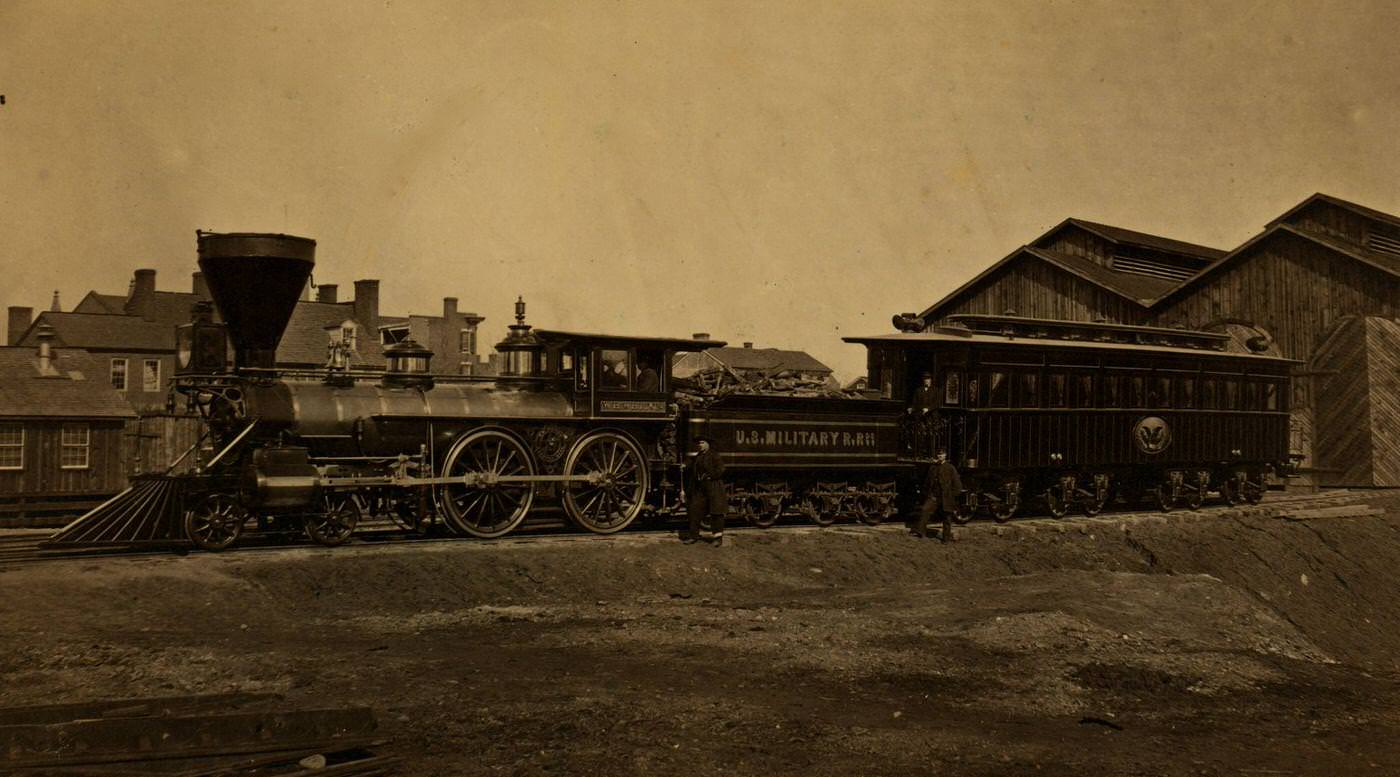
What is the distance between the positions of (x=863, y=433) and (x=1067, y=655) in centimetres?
878

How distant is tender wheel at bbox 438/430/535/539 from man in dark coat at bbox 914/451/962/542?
20.1 ft

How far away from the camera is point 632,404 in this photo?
686 inches

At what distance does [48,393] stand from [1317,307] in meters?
30.6

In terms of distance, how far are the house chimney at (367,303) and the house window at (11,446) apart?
19261 mm

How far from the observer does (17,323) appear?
164 ft

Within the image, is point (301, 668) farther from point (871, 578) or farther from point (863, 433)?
point (863, 433)

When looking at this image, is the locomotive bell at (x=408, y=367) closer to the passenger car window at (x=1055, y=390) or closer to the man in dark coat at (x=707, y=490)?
the man in dark coat at (x=707, y=490)

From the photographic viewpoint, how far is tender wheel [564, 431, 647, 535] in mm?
16984

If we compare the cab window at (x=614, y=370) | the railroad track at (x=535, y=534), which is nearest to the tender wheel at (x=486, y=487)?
the railroad track at (x=535, y=534)

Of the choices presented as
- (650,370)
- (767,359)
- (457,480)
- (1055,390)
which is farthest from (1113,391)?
(767,359)

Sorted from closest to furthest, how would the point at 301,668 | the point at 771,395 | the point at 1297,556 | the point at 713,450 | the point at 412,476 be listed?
the point at 301,668, the point at 412,476, the point at 713,450, the point at 771,395, the point at 1297,556

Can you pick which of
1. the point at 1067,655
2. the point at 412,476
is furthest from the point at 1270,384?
the point at 412,476

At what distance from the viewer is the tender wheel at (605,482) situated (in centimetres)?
1698

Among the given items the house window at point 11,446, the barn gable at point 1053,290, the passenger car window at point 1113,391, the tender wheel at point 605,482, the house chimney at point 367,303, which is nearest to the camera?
the tender wheel at point 605,482
